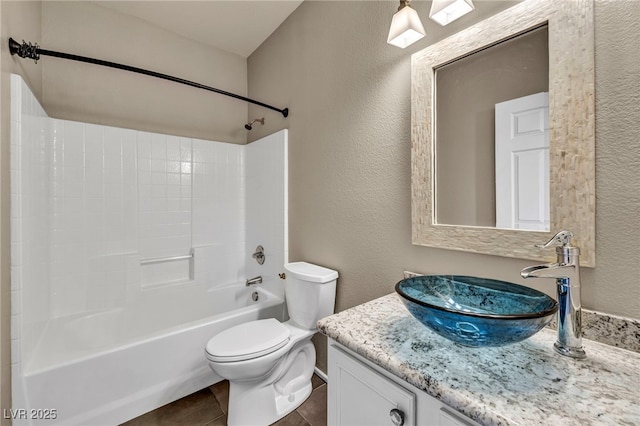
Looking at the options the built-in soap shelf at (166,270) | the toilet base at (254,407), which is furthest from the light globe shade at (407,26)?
the built-in soap shelf at (166,270)

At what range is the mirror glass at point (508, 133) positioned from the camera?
789 mm

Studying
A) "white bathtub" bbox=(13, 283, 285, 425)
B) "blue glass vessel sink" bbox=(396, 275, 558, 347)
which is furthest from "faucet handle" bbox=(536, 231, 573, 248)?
"white bathtub" bbox=(13, 283, 285, 425)

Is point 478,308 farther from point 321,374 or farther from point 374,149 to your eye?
point 321,374

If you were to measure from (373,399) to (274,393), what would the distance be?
38.8 inches

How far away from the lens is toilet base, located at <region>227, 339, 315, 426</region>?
139cm

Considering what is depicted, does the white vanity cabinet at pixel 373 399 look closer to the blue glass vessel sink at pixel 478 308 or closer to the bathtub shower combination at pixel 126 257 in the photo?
the blue glass vessel sink at pixel 478 308

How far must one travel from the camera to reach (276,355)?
1.38 m

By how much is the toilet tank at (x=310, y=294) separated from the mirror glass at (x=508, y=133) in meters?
0.63

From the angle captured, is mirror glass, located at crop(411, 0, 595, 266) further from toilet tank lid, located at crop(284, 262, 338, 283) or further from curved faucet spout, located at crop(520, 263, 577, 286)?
toilet tank lid, located at crop(284, 262, 338, 283)

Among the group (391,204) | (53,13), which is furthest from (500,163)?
(53,13)

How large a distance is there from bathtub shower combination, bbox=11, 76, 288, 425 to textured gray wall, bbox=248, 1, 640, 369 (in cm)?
38

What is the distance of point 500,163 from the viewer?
98 centimetres

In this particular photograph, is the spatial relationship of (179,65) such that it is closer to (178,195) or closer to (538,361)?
(178,195)

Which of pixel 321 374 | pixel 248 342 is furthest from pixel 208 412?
pixel 321 374
